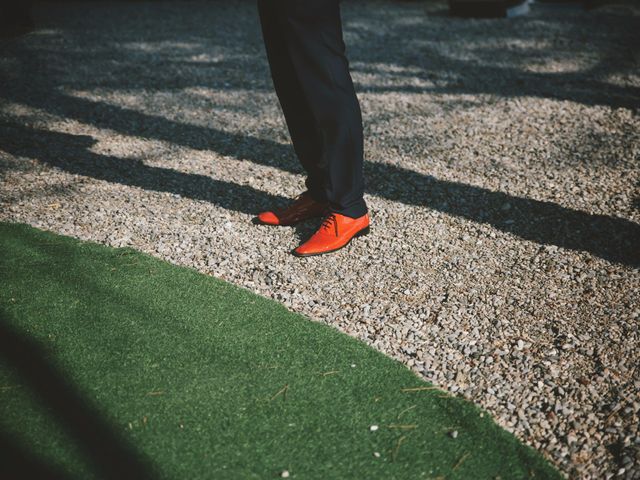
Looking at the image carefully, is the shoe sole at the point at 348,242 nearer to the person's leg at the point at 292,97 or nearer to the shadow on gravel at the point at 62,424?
the person's leg at the point at 292,97

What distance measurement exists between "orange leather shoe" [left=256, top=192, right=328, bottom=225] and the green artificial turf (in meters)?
0.71

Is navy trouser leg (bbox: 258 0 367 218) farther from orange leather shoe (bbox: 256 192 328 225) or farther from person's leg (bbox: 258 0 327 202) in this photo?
orange leather shoe (bbox: 256 192 328 225)

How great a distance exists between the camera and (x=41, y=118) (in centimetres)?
517

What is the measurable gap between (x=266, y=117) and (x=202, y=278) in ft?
9.47

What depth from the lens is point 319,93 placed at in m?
2.65

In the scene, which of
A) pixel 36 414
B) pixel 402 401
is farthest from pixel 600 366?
pixel 36 414

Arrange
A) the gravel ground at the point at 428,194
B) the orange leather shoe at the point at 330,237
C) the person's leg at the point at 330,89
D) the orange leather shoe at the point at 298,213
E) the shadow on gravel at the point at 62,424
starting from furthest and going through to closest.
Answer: the orange leather shoe at the point at 298,213 < the orange leather shoe at the point at 330,237 < the person's leg at the point at 330,89 < the gravel ground at the point at 428,194 < the shadow on gravel at the point at 62,424

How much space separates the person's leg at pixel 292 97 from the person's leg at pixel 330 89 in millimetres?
79

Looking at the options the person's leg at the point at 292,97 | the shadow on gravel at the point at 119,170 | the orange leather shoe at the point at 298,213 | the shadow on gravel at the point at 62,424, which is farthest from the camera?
the shadow on gravel at the point at 119,170

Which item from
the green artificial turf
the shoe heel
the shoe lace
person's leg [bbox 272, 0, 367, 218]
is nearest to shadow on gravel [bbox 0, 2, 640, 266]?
the shoe heel

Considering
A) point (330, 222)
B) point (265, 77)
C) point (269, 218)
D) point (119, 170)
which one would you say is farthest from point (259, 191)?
point (265, 77)

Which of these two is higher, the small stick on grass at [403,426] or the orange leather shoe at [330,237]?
the orange leather shoe at [330,237]

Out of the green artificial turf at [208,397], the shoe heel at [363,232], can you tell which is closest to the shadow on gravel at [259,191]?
the shoe heel at [363,232]

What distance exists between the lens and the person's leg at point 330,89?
2480mm
